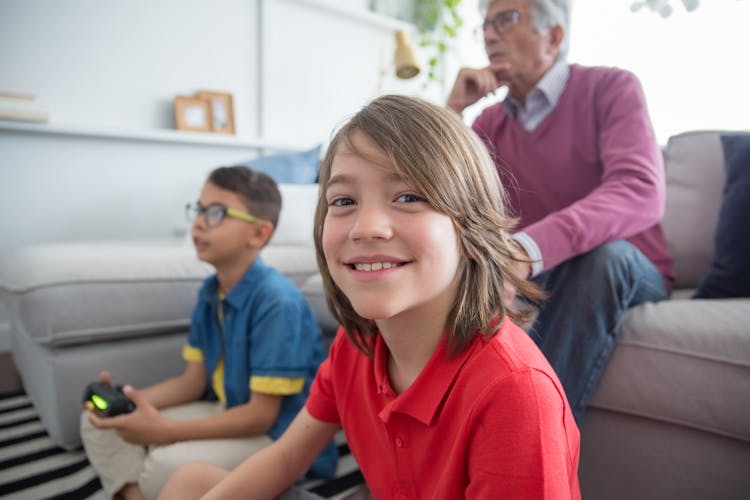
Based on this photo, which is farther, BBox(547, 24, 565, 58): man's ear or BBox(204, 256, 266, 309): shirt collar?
BBox(547, 24, 565, 58): man's ear

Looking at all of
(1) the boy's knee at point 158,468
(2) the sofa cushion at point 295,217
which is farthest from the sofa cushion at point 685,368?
(2) the sofa cushion at point 295,217

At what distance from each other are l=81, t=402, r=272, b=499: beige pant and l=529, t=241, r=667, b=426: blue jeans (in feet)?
2.09

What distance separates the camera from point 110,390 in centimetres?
108

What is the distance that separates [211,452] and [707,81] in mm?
2149

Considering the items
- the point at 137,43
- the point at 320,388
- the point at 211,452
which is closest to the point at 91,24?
the point at 137,43

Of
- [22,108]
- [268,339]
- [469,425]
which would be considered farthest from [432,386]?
[22,108]

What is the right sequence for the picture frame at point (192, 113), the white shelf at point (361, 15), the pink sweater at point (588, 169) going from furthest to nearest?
the white shelf at point (361, 15), the picture frame at point (192, 113), the pink sweater at point (588, 169)

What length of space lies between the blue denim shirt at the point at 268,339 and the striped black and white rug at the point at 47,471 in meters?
0.06

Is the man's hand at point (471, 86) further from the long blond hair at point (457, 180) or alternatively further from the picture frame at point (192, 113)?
the picture frame at point (192, 113)

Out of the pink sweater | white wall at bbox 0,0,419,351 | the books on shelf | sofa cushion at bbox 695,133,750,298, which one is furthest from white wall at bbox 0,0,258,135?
sofa cushion at bbox 695,133,750,298

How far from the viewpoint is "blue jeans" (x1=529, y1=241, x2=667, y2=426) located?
927 millimetres

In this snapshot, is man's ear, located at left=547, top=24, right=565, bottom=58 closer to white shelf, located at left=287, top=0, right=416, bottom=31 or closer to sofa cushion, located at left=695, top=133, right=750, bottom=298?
sofa cushion, located at left=695, top=133, right=750, bottom=298

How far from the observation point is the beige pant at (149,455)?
0.99 m

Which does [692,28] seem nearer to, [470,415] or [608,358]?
[608,358]
